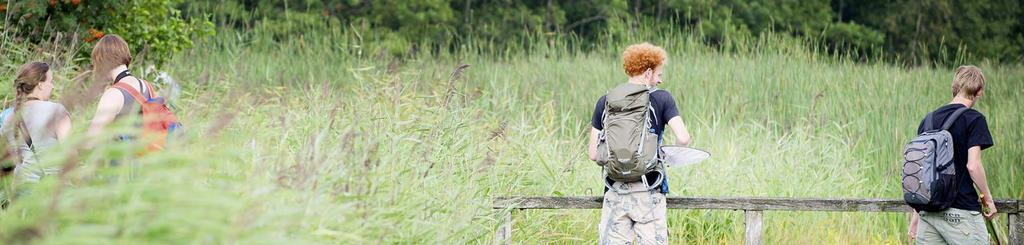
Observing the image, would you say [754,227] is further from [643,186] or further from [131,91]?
[131,91]

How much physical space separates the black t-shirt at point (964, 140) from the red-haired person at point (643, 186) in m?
1.14

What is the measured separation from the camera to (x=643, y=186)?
5793 millimetres

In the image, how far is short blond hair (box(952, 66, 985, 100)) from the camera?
5526 mm

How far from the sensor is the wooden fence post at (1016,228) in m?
6.41

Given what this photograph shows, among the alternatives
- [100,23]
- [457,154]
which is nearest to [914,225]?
[457,154]

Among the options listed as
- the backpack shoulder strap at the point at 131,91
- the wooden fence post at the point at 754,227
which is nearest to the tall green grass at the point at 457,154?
the backpack shoulder strap at the point at 131,91

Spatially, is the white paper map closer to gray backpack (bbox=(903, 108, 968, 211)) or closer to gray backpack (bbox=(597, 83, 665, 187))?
gray backpack (bbox=(597, 83, 665, 187))

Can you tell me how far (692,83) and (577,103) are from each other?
3.96 feet

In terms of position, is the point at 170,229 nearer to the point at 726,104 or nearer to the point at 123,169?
the point at 123,169

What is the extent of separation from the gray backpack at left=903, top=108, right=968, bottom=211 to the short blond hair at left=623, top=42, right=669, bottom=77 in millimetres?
1187

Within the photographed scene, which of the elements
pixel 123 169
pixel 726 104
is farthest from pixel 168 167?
pixel 726 104

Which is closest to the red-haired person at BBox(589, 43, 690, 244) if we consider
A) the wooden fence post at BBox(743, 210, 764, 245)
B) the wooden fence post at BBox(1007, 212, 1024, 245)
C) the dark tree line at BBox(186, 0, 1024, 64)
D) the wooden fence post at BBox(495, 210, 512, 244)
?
the wooden fence post at BBox(495, 210, 512, 244)

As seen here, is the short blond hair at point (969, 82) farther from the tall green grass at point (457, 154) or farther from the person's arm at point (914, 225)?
the tall green grass at point (457, 154)

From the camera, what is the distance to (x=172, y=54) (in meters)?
12.9
